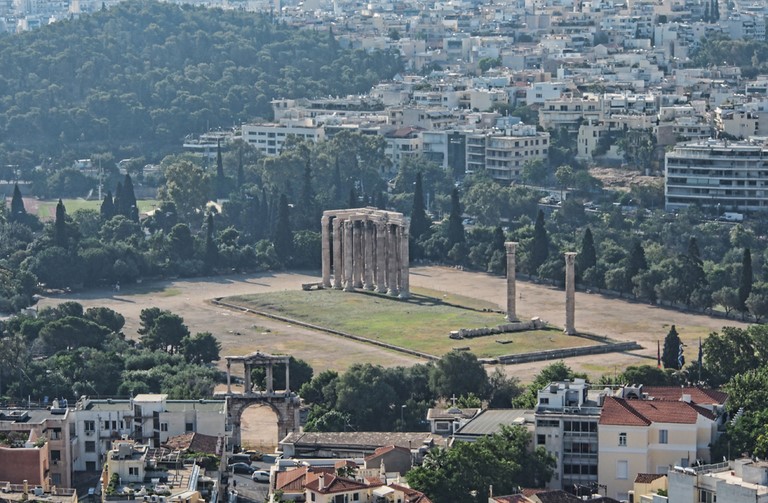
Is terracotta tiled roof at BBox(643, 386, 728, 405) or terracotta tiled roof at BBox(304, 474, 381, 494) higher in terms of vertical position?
terracotta tiled roof at BBox(304, 474, 381, 494)

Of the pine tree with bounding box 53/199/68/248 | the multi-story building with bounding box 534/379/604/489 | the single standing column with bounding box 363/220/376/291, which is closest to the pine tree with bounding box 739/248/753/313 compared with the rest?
the single standing column with bounding box 363/220/376/291

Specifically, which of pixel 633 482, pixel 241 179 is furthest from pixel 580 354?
pixel 241 179

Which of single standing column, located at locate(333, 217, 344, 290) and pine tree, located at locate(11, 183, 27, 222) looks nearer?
single standing column, located at locate(333, 217, 344, 290)

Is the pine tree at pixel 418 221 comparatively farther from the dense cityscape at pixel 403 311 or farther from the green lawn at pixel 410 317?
the green lawn at pixel 410 317

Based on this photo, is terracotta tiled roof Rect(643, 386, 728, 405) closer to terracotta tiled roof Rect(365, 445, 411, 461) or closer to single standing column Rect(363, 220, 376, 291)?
terracotta tiled roof Rect(365, 445, 411, 461)

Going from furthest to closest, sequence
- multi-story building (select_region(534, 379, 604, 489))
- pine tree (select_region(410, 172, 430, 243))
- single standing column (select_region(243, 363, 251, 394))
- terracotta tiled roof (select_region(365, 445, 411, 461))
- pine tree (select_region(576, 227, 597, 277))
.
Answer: pine tree (select_region(410, 172, 430, 243)) → pine tree (select_region(576, 227, 597, 277)) → single standing column (select_region(243, 363, 251, 394)) → terracotta tiled roof (select_region(365, 445, 411, 461)) → multi-story building (select_region(534, 379, 604, 489))

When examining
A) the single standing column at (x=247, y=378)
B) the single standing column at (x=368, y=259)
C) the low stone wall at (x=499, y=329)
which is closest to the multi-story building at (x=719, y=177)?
the single standing column at (x=368, y=259)

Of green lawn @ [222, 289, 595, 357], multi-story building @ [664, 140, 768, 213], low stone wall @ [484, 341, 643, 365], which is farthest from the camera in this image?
multi-story building @ [664, 140, 768, 213]

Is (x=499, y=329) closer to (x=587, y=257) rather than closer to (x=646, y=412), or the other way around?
(x=587, y=257)
